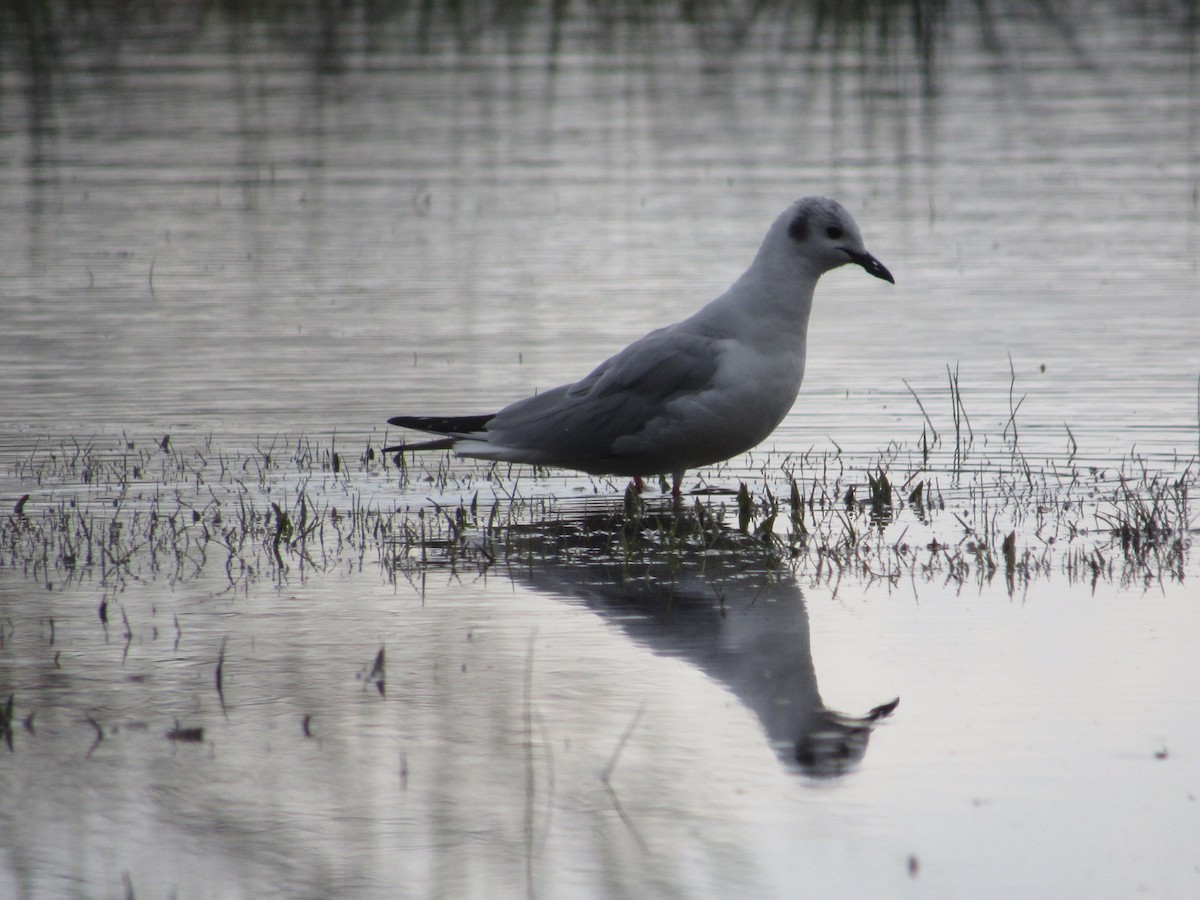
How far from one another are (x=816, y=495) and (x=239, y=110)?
17899 millimetres

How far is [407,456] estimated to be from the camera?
880cm

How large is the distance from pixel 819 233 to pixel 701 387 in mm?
888

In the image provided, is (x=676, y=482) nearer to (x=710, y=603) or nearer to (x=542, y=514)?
(x=542, y=514)

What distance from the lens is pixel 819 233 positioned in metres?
7.73

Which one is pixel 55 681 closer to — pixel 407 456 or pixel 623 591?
pixel 623 591

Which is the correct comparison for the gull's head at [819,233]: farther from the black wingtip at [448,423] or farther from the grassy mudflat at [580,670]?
the black wingtip at [448,423]

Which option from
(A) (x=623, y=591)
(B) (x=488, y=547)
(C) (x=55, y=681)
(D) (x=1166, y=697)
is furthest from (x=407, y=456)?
(D) (x=1166, y=697)

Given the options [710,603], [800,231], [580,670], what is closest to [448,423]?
[800,231]

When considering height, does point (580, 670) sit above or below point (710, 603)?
below

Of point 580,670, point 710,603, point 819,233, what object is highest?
point 819,233

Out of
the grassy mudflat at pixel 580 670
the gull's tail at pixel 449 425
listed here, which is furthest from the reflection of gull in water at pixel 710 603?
the gull's tail at pixel 449 425

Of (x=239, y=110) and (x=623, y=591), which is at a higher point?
(x=239, y=110)

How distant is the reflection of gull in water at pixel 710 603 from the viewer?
4871 mm

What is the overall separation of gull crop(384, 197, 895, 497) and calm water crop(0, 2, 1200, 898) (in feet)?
1.27
